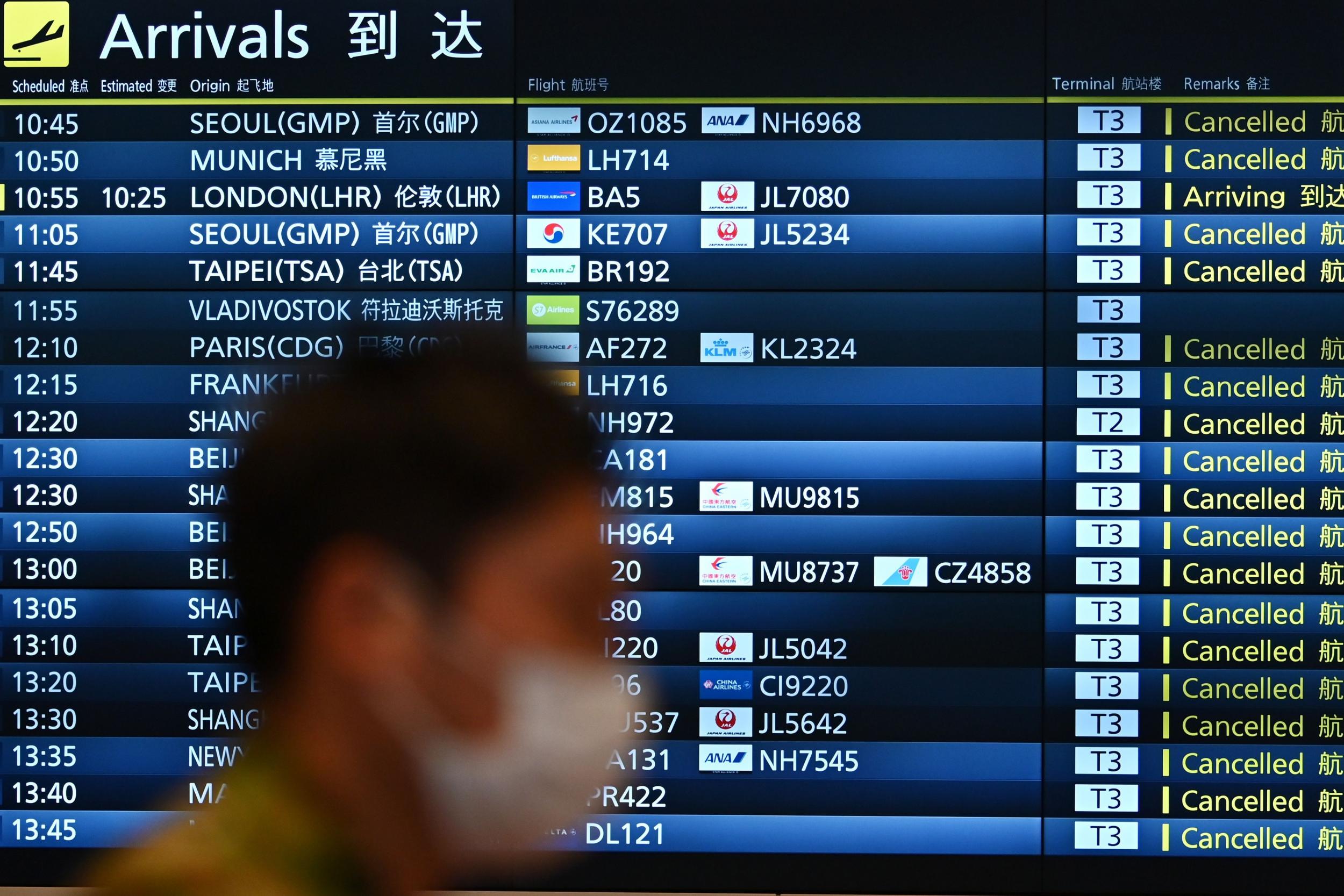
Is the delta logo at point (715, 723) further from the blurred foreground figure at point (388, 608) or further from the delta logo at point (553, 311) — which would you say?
the blurred foreground figure at point (388, 608)

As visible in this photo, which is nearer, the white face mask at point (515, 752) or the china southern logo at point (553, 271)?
the white face mask at point (515, 752)

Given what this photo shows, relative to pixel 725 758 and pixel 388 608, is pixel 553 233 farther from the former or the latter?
pixel 388 608

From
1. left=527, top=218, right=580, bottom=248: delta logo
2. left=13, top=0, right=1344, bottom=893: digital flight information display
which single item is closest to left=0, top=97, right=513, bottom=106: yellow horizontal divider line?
left=13, top=0, right=1344, bottom=893: digital flight information display

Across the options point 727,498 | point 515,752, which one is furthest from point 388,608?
point 727,498

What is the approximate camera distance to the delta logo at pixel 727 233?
89.3 inches

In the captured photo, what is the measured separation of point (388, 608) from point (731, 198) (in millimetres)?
1525

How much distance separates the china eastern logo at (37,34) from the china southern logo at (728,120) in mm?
1171

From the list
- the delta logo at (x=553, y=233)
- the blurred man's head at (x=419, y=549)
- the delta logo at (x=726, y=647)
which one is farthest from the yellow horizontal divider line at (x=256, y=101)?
the blurred man's head at (x=419, y=549)

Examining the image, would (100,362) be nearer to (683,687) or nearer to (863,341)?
(683,687)

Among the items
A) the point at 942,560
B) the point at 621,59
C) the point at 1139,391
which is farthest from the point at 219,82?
the point at 1139,391

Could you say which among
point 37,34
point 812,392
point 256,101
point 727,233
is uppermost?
point 37,34

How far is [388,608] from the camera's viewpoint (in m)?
0.89

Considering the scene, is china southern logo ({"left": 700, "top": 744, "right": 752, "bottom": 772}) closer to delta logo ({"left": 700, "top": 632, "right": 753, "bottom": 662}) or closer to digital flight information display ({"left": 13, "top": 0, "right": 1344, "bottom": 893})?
digital flight information display ({"left": 13, "top": 0, "right": 1344, "bottom": 893})

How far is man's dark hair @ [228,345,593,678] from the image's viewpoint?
2.89 ft
